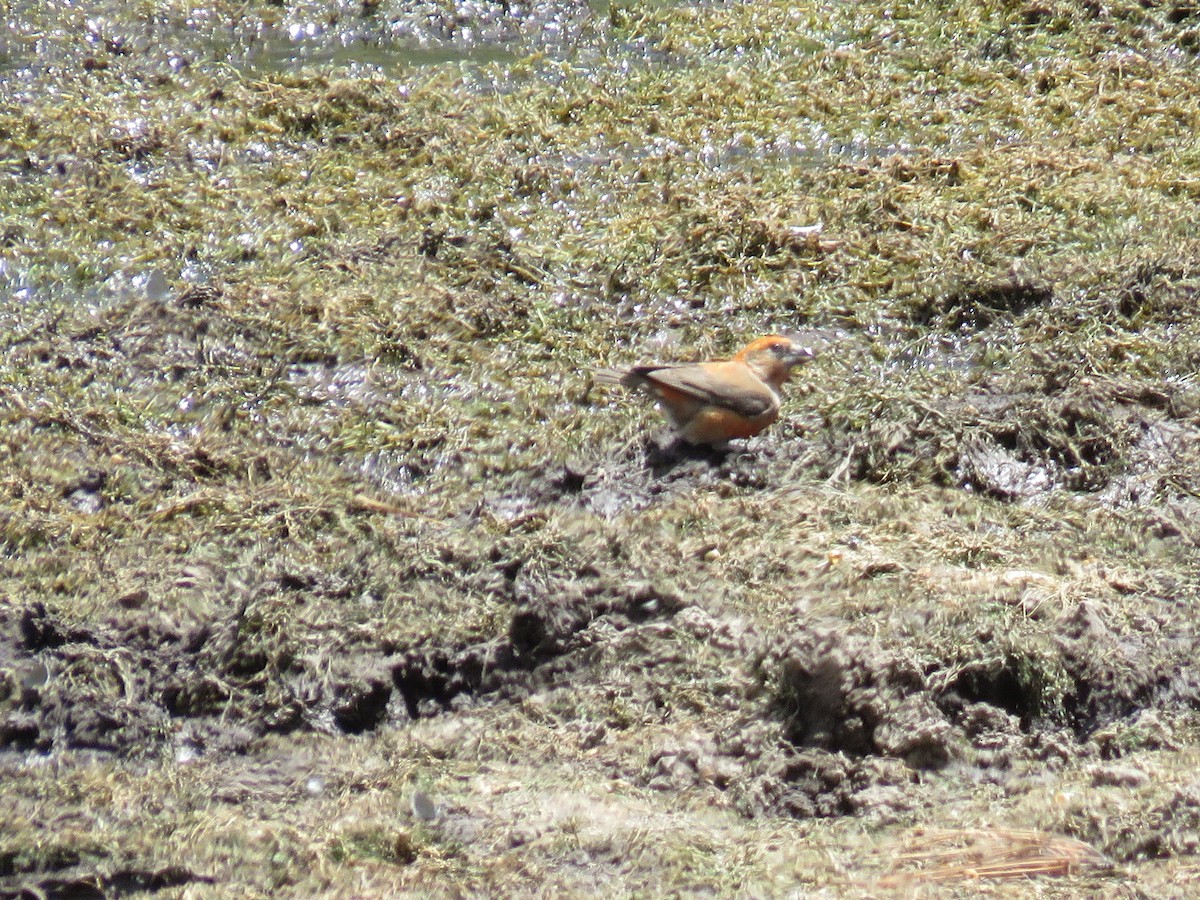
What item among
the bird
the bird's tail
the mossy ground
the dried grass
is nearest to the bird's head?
the bird

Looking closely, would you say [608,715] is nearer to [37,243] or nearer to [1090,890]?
[1090,890]

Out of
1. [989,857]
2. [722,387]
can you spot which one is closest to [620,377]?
[722,387]

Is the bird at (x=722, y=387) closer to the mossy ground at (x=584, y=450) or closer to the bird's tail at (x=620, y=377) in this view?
the bird's tail at (x=620, y=377)

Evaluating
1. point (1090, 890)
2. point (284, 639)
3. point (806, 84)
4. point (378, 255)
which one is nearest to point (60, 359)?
point (378, 255)

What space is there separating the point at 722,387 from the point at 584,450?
792 mm

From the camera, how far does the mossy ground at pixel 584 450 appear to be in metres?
→ 4.04

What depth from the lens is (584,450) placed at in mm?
6410

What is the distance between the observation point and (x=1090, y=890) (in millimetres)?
3332

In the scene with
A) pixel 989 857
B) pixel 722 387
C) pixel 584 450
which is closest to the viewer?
pixel 989 857

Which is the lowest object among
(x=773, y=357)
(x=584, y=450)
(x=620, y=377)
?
(x=584, y=450)

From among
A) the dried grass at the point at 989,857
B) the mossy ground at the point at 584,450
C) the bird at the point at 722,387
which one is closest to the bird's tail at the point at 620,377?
the bird at the point at 722,387

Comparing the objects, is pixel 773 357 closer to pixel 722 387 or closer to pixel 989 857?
pixel 722 387

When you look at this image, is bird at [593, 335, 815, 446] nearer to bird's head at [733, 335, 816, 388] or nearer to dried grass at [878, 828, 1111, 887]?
bird's head at [733, 335, 816, 388]

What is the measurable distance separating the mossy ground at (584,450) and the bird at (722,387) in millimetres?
178
